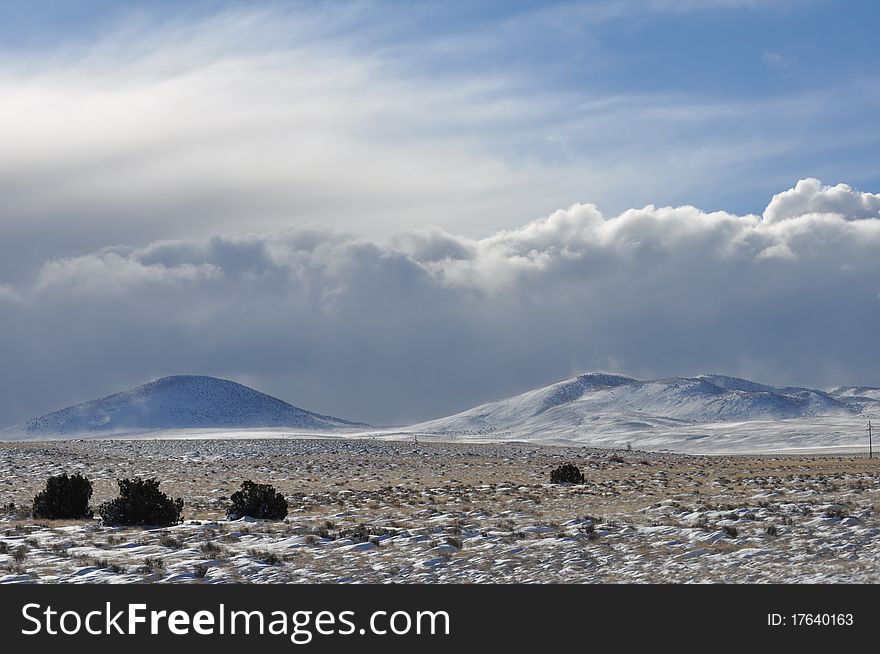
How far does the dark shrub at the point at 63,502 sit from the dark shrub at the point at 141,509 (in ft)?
8.11

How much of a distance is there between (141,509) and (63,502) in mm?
4111

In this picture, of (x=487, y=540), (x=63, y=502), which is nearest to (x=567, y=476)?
(x=63, y=502)

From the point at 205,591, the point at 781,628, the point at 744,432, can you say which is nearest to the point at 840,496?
the point at 781,628

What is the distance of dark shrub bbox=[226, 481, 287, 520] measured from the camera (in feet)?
83.7

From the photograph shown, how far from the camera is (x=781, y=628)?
11828 millimetres

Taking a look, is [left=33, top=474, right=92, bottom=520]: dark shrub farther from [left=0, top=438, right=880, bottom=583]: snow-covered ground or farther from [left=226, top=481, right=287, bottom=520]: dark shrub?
[left=226, top=481, right=287, bottom=520]: dark shrub

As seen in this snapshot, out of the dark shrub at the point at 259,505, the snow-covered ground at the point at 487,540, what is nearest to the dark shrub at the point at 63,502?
the snow-covered ground at the point at 487,540

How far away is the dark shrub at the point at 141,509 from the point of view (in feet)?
77.4

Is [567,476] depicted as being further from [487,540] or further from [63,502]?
[487,540]

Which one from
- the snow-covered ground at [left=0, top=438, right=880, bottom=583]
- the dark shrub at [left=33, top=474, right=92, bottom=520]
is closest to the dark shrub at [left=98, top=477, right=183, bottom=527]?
the snow-covered ground at [left=0, top=438, right=880, bottom=583]

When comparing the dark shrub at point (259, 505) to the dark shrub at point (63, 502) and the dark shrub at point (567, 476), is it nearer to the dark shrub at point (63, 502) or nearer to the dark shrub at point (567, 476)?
the dark shrub at point (63, 502)

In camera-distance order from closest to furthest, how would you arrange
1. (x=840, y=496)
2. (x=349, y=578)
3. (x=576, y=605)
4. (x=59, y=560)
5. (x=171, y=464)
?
(x=576, y=605), (x=349, y=578), (x=59, y=560), (x=840, y=496), (x=171, y=464)

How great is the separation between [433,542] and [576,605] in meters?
6.41

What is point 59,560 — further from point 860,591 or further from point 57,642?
point 860,591
